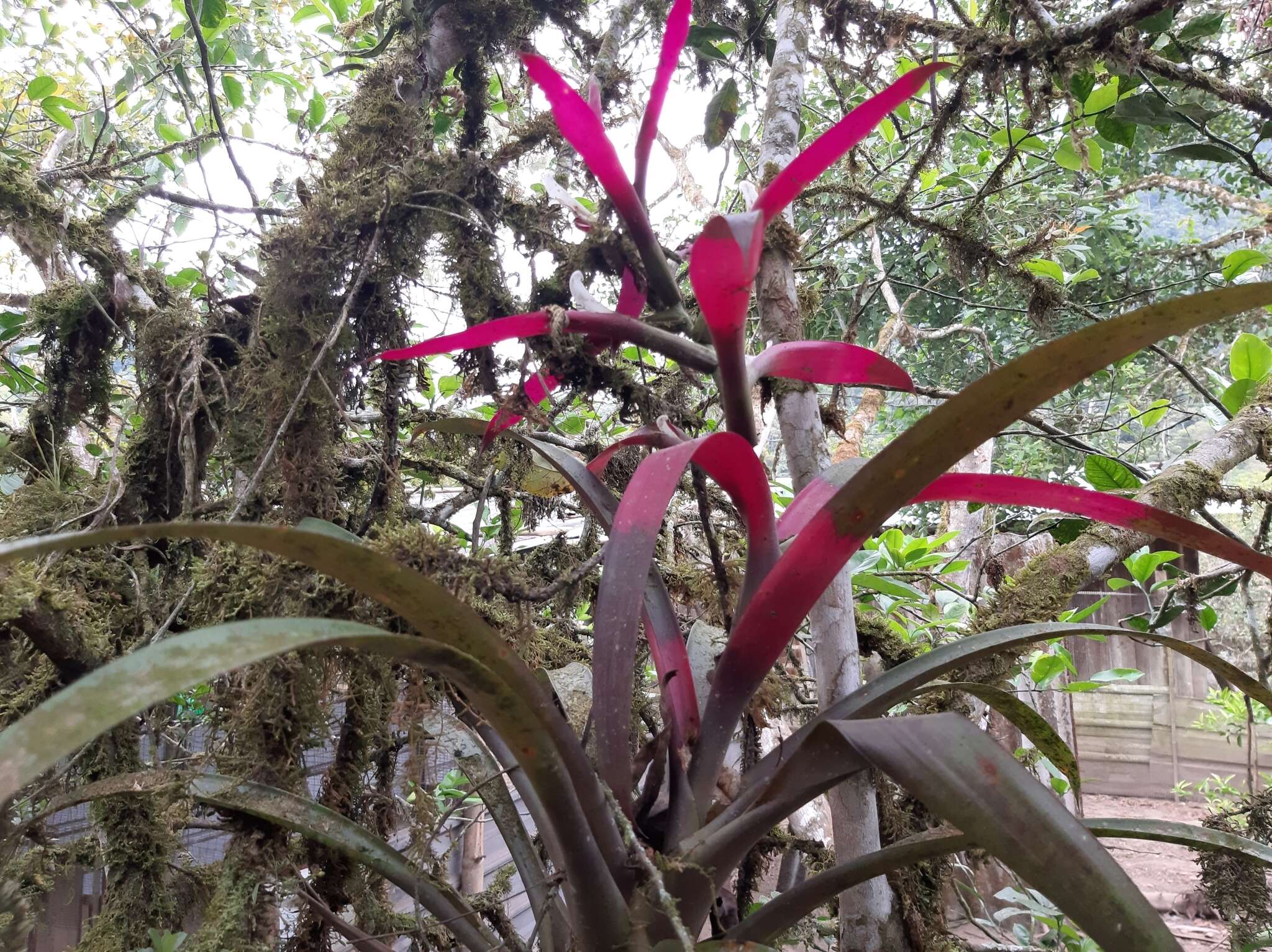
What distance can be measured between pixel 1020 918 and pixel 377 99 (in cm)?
381

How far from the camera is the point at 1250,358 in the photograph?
1.14m

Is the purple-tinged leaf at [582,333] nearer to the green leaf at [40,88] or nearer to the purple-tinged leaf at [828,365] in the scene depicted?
the purple-tinged leaf at [828,365]

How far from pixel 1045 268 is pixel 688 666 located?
3.18 ft

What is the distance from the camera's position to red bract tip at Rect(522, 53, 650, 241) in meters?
0.62

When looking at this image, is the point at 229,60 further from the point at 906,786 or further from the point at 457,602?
the point at 906,786

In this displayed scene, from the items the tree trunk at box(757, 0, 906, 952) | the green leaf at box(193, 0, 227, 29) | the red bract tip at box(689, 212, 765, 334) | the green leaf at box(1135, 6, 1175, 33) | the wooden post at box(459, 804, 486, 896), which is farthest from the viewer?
the wooden post at box(459, 804, 486, 896)

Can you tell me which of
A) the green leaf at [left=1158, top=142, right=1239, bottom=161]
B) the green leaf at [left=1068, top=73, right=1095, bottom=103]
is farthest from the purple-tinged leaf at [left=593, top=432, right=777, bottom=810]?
the green leaf at [left=1158, top=142, right=1239, bottom=161]

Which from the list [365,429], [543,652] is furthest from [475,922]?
[365,429]

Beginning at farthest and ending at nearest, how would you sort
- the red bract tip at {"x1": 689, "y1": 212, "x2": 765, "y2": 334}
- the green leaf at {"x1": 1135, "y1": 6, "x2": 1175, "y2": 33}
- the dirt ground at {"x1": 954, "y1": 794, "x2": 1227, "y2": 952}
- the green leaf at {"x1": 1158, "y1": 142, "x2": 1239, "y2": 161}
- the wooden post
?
1. the dirt ground at {"x1": 954, "y1": 794, "x2": 1227, "y2": 952}
2. the wooden post
3. the green leaf at {"x1": 1158, "y1": 142, "x2": 1239, "y2": 161}
4. the green leaf at {"x1": 1135, "y1": 6, "x2": 1175, "y2": 33}
5. the red bract tip at {"x1": 689, "y1": 212, "x2": 765, "y2": 334}

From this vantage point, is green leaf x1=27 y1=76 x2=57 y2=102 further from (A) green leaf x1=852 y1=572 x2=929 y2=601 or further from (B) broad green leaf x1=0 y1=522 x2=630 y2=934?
(A) green leaf x1=852 y1=572 x2=929 y2=601

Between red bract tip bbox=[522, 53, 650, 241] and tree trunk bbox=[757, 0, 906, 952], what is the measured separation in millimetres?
246

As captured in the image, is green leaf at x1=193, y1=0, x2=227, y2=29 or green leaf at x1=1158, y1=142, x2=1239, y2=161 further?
green leaf at x1=193, y1=0, x2=227, y2=29

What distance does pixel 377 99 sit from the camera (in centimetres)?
87

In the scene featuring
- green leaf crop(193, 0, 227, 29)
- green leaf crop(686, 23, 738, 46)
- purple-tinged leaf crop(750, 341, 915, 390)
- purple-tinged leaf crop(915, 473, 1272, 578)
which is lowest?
purple-tinged leaf crop(915, 473, 1272, 578)
